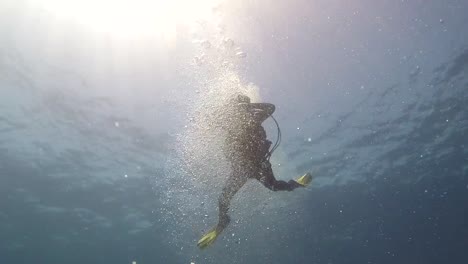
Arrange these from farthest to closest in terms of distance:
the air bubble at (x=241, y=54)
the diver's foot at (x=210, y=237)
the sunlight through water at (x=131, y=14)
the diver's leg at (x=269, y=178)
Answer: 1. the air bubble at (x=241, y=54)
2. the sunlight through water at (x=131, y=14)
3. the diver's foot at (x=210, y=237)
4. the diver's leg at (x=269, y=178)

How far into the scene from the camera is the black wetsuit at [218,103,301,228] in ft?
23.8

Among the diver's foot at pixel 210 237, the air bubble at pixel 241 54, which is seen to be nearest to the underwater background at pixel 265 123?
the air bubble at pixel 241 54

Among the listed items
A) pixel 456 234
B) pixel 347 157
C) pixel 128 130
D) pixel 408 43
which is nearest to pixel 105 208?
pixel 128 130

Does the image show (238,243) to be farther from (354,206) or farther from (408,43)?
(408,43)

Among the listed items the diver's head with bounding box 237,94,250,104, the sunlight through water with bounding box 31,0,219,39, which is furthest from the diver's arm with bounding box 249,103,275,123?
the sunlight through water with bounding box 31,0,219,39

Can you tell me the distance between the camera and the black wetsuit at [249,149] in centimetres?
725

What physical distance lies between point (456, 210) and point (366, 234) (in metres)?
7.46

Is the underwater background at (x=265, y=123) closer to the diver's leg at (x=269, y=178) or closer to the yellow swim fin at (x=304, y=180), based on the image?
the diver's leg at (x=269, y=178)

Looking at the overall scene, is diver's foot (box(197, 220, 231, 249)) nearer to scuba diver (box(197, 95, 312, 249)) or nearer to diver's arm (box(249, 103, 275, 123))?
scuba diver (box(197, 95, 312, 249))

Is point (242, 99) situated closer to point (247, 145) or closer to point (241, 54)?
point (247, 145)

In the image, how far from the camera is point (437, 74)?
16578mm

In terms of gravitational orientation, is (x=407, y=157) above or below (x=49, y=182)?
below

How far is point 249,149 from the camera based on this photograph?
7453 mm

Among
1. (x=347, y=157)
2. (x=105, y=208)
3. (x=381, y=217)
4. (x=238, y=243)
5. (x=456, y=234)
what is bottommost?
(x=456, y=234)
